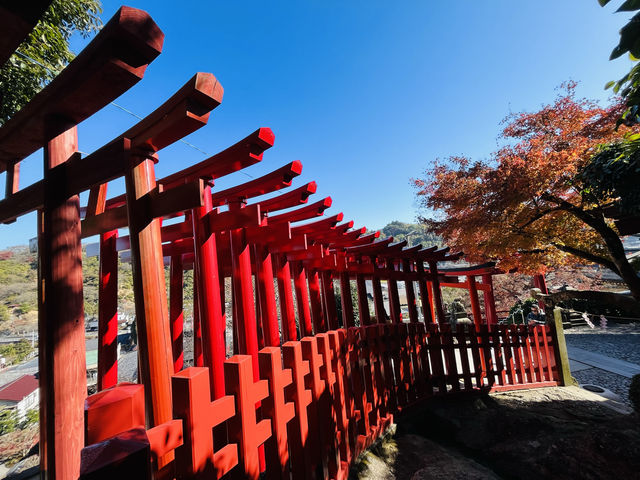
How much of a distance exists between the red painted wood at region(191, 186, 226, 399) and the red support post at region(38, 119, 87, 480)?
0.73 meters

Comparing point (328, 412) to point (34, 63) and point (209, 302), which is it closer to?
point (209, 302)

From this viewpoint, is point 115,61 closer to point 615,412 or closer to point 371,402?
point 371,402

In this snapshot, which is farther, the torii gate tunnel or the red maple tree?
the red maple tree

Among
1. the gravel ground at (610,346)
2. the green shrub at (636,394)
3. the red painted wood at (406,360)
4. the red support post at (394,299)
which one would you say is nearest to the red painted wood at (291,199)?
the red painted wood at (406,360)

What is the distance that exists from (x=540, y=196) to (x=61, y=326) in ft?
23.0

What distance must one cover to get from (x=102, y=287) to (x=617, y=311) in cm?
2001

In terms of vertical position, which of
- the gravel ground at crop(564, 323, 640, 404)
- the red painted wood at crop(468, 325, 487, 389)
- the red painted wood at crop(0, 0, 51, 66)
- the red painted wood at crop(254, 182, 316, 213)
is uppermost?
the red painted wood at crop(0, 0, 51, 66)

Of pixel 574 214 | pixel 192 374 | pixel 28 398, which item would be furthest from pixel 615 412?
pixel 28 398

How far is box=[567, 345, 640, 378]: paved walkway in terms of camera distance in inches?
278

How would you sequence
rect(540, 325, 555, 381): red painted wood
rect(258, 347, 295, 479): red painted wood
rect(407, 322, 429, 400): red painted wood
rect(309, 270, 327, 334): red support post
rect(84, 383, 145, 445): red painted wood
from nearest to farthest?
rect(84, 383, 145, 445): red painted wood
rect(258, 347, 295, 479): red painted wood
rect(309, 270, 327, 334): red support post
rect(407, 322, 429, 400): red painted wood
rect(540, 325, 555, 381): red painted wood

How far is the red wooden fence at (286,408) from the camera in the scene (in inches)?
36.0

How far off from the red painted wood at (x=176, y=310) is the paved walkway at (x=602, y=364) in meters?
9.13

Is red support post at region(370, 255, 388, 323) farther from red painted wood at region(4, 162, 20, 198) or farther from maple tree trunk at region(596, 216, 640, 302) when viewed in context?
red painted wood at region(4, 162, 20, 198)

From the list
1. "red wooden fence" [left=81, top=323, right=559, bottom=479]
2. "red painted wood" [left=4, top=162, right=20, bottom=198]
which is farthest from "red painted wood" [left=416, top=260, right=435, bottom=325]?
"red painted wood" [left=4, top=162, right=20, bottom=198]
